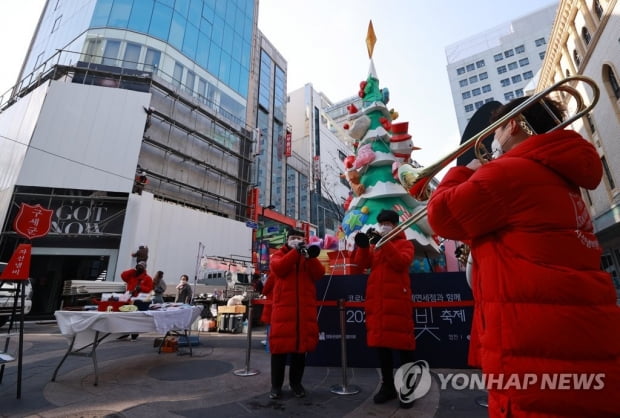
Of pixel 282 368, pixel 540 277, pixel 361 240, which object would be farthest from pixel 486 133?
pixel 282 368

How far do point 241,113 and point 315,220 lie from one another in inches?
A: 741

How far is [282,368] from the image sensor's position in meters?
3.50

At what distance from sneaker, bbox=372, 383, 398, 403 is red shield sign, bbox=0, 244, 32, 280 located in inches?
178

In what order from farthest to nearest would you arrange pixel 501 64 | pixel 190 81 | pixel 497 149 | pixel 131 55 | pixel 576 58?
pixel 501 64, pixel 190 81, pixel 131 55, pixel 576 58, pixel 497 149

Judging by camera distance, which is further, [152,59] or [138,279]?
[152,59]

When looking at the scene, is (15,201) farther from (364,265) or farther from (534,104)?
(534,104)

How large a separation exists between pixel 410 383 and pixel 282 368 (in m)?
1.47

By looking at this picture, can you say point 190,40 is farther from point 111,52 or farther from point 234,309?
point 234,309

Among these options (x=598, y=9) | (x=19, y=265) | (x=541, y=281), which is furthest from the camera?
(x=598, y=9)

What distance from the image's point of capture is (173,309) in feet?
17.2

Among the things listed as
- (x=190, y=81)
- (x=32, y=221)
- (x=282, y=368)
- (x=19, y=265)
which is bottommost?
(x=282, y=368)

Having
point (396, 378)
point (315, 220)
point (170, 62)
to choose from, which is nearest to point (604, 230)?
point (396, 378)

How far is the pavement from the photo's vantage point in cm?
307

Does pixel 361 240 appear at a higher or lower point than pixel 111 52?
lower
